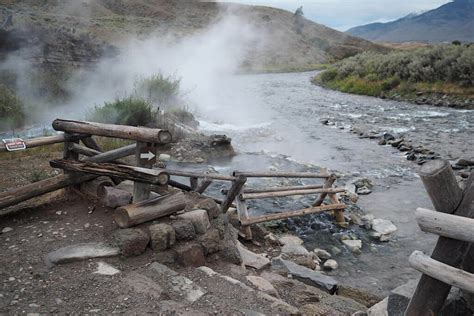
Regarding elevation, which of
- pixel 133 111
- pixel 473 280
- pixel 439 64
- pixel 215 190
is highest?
pixel 439 64

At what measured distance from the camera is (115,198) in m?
4.84

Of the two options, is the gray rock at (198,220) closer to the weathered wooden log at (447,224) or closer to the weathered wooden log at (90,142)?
the weathered wooden log at (90,142)

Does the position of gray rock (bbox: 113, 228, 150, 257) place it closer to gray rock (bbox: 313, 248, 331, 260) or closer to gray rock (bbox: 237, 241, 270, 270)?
gray rock (bbox: 237, 241, 270, 270)

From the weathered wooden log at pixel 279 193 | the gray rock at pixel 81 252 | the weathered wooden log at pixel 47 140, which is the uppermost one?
the weathered wooden log at pixel 47 140

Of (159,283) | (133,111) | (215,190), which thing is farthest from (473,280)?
(133,111)

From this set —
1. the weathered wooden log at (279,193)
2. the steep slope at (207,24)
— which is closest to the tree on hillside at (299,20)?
the steep slope at (207,24)

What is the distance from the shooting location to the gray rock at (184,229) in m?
4.51

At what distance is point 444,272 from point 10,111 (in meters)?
12.1

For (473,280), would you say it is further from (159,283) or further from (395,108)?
(395,108)

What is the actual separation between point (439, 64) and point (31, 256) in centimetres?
2271

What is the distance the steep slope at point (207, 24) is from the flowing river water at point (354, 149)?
10.7 meters

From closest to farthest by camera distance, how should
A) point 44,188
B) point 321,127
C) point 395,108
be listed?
point 44,188
point 321,127
point 395,108

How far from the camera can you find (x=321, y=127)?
16.1m

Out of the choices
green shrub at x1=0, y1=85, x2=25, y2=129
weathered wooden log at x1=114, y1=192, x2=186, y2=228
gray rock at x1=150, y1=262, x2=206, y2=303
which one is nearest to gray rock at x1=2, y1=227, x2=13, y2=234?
weathered wooden log at x1=114, y1=192, x2=186, y2=228
